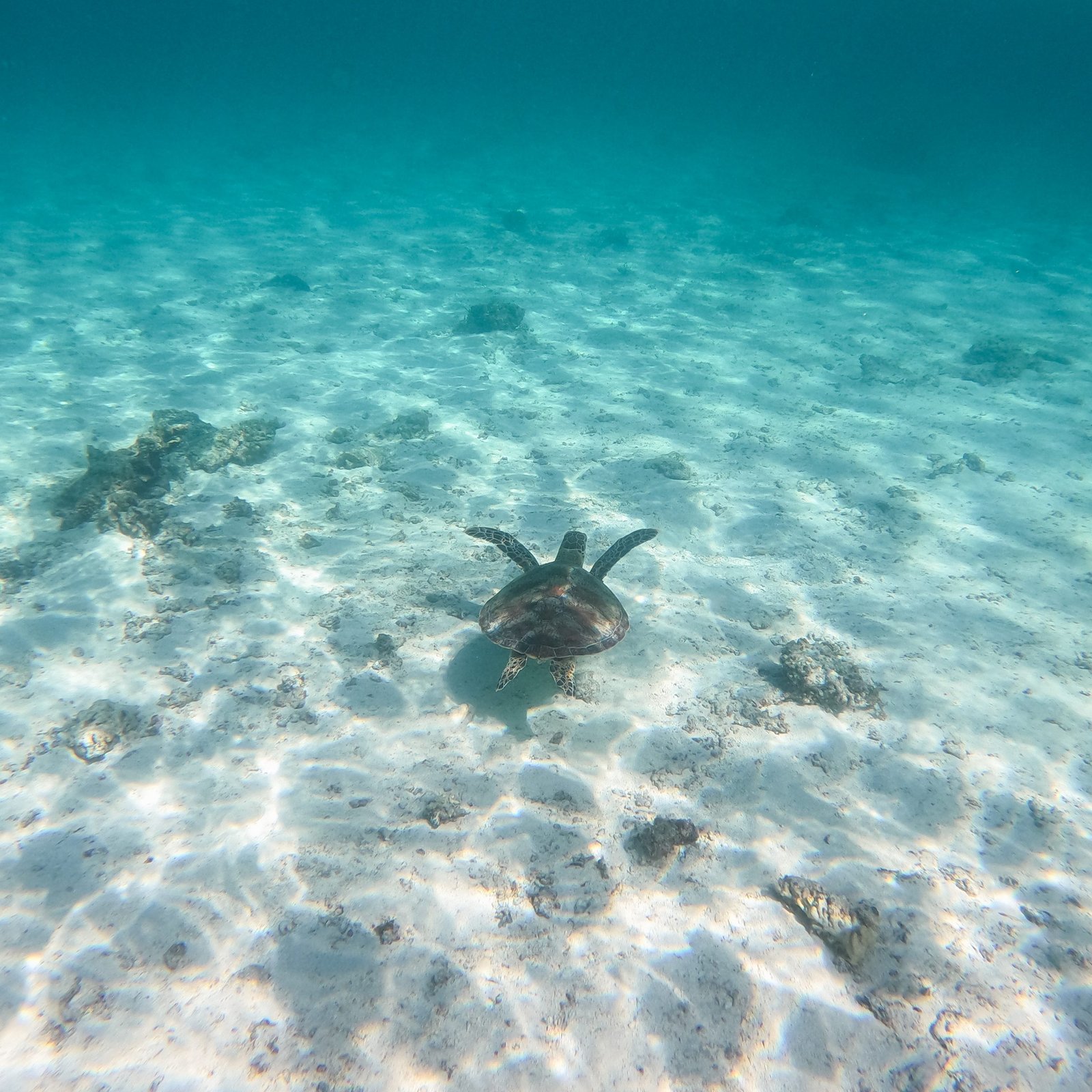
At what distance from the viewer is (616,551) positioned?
21.0 ft

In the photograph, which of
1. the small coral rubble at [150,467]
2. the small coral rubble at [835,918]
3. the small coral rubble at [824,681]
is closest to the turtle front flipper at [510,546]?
the small coral rubble at [824,681]

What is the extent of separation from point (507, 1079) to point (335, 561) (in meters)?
5.49

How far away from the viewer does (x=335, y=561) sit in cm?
726

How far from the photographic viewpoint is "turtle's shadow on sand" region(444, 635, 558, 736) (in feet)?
17.5

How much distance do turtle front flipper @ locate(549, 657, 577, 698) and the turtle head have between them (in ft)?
3.91

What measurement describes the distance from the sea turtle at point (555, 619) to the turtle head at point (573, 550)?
6.4 inches

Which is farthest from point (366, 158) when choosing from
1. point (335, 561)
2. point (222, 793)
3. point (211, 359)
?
point (222, 793)

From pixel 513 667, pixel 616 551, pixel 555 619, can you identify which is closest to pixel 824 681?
pixel 616 551

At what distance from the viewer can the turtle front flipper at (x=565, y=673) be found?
483 cm

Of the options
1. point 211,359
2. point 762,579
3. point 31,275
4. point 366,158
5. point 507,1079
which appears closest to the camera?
point 507,1079

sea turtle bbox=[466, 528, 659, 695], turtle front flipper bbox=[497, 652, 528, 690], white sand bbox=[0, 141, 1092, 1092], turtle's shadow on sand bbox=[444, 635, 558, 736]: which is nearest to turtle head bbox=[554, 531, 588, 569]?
sea turtle bbox=[466, 528, 659, 695]

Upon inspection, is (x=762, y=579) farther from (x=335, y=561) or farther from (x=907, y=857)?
(x=335, y=561)

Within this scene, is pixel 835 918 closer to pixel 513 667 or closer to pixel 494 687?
pixel 513 667

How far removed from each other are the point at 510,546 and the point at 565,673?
6.17 feet
